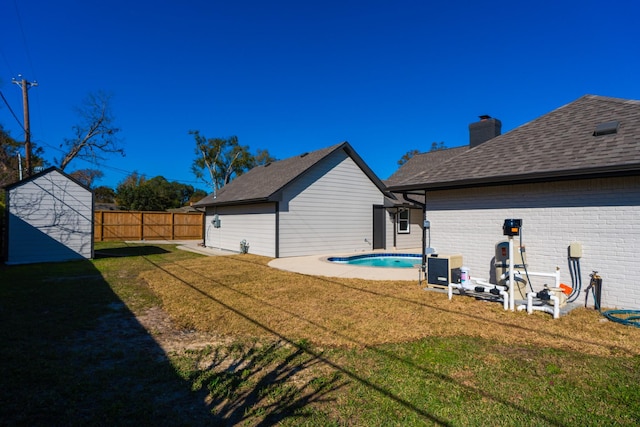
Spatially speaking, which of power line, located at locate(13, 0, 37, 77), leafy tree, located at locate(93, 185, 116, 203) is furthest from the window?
leafy tree, located at locate(93, 185, 116, 203)

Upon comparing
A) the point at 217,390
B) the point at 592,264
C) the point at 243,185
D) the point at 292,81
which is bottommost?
the point at 217,390

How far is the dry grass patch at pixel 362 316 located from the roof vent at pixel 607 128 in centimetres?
353

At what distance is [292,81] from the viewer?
21703 mm

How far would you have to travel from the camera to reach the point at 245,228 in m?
16.2

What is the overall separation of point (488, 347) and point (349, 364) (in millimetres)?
1799

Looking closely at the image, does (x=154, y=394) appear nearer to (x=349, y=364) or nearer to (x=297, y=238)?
(x=349, y=364)

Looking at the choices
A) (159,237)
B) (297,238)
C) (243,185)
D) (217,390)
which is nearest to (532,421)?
(217,390)

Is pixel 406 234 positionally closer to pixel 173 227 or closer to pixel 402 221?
pixel 402 221

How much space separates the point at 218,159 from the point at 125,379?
43812 millimetres

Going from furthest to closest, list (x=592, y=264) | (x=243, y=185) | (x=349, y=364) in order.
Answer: (x=243, y=185) → (x=592, y=264) → (x=349, y=364)

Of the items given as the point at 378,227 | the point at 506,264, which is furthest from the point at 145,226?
the point at 506,264

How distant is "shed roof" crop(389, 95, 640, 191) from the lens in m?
6.10

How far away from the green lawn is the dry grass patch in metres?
0.04

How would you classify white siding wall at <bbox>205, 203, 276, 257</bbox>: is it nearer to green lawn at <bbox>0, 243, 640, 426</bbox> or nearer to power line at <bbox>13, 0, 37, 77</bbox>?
green lawn at <bbox>0, 243, 640, 426</bbox>
